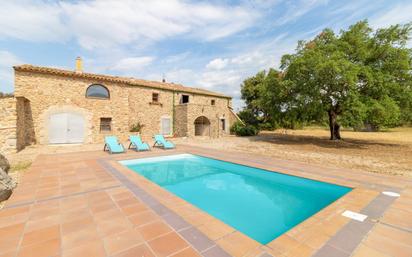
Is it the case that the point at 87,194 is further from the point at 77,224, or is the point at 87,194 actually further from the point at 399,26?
the point at 399,26

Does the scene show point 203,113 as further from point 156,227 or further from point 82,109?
point 156,227

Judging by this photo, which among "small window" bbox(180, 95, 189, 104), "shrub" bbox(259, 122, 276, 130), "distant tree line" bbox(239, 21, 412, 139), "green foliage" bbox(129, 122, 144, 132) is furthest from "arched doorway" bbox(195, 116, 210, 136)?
"shrub" bbox(259, 122, 276, 130)

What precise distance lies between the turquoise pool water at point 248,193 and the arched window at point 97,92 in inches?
328

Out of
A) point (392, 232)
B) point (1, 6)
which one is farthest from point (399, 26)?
point (1, 6)

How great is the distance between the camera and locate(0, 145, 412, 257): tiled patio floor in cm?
232

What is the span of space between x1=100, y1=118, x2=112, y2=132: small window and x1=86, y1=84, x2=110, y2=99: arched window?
5.88 ft

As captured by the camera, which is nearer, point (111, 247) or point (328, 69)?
point (111, 247)

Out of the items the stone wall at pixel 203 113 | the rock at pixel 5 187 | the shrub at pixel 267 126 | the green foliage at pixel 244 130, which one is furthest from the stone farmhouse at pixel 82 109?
the shrub at pixel 267 126

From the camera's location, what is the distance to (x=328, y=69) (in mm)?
10750

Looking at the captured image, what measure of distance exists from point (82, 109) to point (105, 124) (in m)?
1.88

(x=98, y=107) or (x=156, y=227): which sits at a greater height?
(x=98, y=107)

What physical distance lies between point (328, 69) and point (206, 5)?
318 inches

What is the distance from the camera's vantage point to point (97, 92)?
13680 mm

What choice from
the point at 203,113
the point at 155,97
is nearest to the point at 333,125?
the point at 203,113
